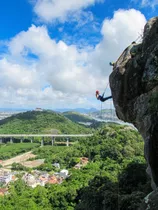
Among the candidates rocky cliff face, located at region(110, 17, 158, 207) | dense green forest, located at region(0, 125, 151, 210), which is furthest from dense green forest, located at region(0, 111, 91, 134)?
rocky cliff face, located at region(110, 17, 158, 207)

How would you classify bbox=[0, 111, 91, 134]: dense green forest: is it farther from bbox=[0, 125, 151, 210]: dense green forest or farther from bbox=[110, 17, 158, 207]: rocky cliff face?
bbox=[110, 17, 158, 207]: rocky cliff face

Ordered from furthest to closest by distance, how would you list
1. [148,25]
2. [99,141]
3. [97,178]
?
[99,141] → [97,178] → [148,25]

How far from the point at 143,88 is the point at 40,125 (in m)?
125

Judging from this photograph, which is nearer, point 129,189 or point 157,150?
point 157,150

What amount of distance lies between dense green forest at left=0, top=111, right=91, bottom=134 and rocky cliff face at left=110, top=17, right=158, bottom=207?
109m

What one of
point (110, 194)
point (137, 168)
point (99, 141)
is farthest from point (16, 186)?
point (110, 194)

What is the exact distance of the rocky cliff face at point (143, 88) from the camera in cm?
822

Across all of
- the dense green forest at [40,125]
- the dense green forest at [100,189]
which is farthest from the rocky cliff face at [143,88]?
the dense green forest at [40,125]

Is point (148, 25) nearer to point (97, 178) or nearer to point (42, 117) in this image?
point (97, 178)

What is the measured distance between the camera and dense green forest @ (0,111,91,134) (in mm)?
123581

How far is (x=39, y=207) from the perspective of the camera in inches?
885

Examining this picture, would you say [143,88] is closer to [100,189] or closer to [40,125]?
[100,189]

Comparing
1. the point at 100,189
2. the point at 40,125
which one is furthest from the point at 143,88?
the point at 40,125

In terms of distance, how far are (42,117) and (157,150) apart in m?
145
